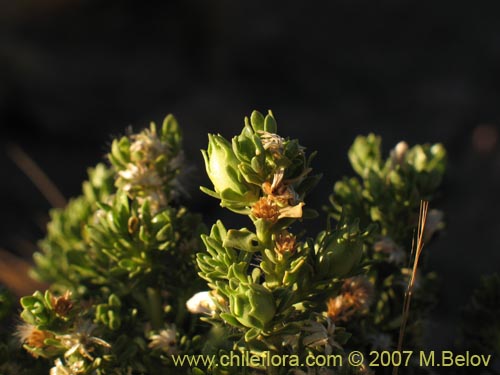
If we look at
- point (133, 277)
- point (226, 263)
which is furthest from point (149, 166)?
point (226, 263)

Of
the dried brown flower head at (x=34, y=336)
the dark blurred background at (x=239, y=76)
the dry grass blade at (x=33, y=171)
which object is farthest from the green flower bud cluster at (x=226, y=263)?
the dark blurred background at (x=239, y=76)

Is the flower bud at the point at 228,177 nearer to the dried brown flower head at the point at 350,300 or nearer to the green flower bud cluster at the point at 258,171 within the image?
the green flower bud cluster at the point at 258,171

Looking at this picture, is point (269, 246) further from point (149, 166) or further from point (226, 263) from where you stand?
point (149, 166)

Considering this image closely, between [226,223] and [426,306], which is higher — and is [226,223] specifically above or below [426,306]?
above

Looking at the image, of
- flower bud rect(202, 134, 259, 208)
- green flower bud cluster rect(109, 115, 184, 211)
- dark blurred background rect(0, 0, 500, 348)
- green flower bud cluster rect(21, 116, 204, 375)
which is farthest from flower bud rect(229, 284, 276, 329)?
dark blurred background rect(0, 0, 500, 348)

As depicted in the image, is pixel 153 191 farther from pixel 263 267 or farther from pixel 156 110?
pixel 156 110

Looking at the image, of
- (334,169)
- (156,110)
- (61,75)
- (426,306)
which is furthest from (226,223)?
(426,306)

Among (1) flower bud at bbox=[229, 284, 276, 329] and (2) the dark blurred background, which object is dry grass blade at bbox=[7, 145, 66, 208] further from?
(1) flower bud at bbox=[229, 284, 276, 329]
